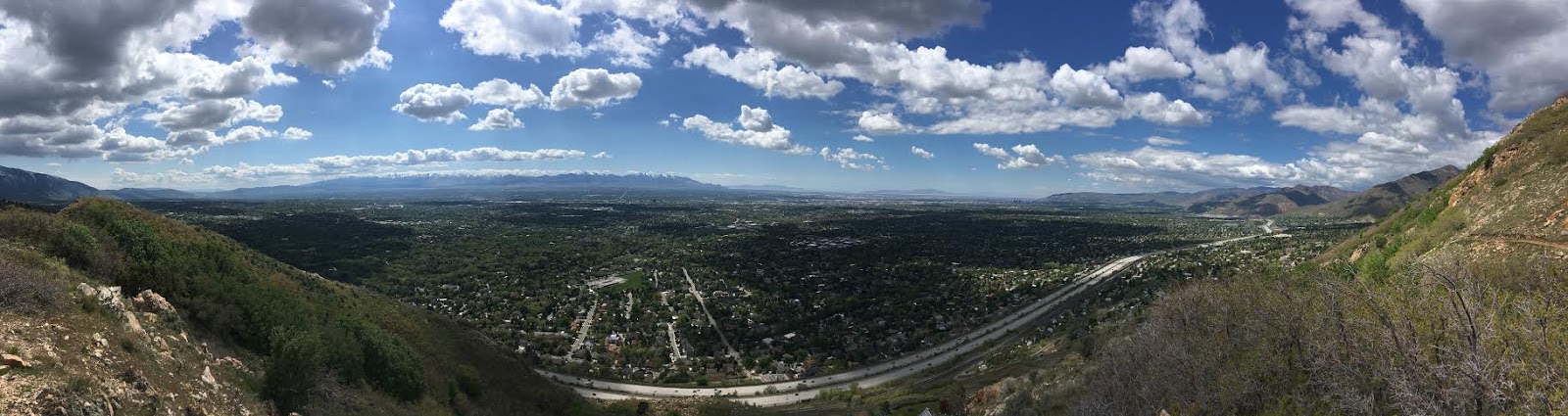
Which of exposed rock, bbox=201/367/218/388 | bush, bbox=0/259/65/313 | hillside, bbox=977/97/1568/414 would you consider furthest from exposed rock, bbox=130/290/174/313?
hillside, bbox=977/97/1568/414

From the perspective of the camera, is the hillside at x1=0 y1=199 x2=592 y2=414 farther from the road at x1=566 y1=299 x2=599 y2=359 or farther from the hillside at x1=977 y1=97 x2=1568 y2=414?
the road at x1=566 y1=299 x2=599 y2=359

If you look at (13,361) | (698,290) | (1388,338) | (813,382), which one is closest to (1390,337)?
(1388,338)

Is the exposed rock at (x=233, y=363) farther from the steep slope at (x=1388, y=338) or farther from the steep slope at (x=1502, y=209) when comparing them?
the steep slope at (x=1502, y=209)

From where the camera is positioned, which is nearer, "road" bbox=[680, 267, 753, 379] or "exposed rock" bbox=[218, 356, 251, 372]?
"exposed rock" bbox=[218, 356, 251, 372]

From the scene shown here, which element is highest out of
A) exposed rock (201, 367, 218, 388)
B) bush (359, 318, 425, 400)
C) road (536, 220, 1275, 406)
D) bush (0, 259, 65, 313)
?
bush (0, 259, 65, 313)

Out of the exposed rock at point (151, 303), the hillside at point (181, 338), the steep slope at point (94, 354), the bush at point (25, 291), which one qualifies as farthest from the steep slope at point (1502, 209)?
the exposed rock at point (151, 303)

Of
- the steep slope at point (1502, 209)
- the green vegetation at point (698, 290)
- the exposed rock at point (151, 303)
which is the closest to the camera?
the exposed rock at point (151, 303)
